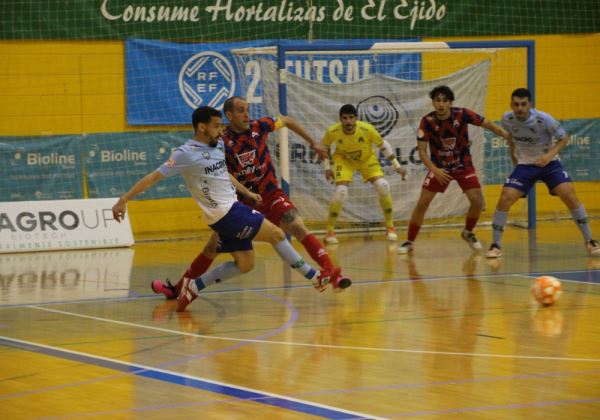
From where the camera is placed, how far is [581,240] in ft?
53.5

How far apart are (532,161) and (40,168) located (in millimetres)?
7529

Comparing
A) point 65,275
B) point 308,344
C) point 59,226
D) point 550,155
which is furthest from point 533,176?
point 59,226

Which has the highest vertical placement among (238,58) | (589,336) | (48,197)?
(238,58)

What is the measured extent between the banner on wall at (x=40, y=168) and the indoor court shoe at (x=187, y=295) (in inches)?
312

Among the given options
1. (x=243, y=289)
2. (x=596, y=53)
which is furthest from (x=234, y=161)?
(x=596, y=53)

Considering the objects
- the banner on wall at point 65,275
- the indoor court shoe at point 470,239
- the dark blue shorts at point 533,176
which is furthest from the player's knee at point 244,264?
the indoor court shoe at point 470,239

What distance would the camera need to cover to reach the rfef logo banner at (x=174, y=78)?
18906mm

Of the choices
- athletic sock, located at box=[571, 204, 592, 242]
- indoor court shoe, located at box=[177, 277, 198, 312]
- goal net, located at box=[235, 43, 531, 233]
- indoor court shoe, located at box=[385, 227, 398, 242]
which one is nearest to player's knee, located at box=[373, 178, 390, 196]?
indoor court shoe, located at box=[385, 227, 398, 242]

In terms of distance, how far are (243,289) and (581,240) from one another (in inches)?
241

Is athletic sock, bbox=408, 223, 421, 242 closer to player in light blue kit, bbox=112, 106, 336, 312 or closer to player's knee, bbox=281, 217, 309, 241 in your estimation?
player's knee, bbox=281, 217, 309, 241

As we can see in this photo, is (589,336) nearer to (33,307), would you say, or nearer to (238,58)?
(33,307)

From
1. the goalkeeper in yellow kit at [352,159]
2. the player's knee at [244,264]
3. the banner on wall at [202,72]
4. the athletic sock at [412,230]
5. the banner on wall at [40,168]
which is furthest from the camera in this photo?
the banner on wall at [202,72]

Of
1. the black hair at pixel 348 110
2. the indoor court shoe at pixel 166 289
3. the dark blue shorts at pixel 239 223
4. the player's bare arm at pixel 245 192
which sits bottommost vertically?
the indoor court shoe at pixel 166 289

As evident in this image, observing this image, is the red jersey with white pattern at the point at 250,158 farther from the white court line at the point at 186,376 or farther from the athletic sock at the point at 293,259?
the white court line at the point at 186,376
